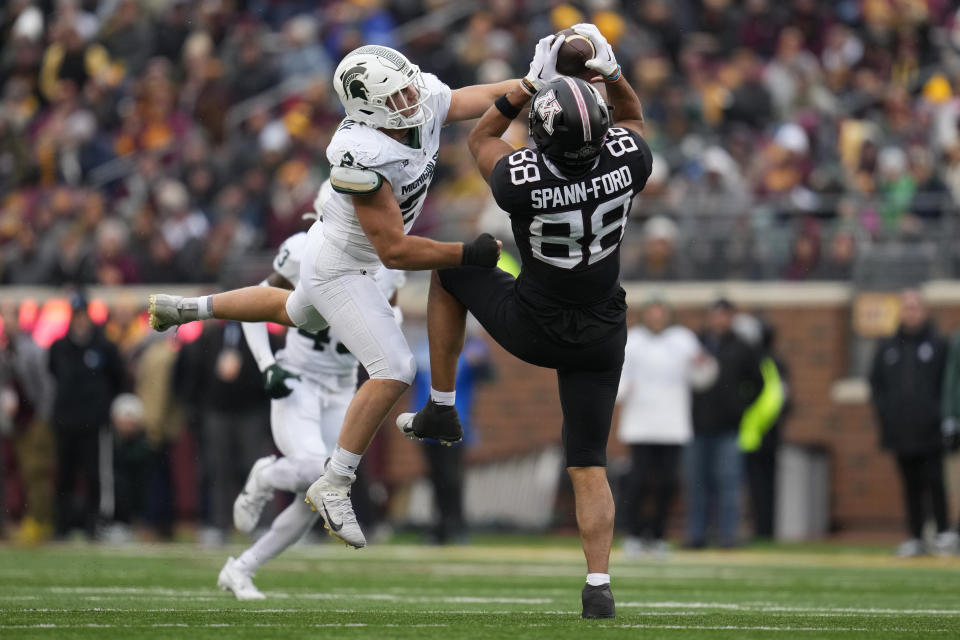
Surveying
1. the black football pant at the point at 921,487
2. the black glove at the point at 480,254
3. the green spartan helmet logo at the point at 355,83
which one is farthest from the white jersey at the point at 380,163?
the black football pant at the point at 921,487

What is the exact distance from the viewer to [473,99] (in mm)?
7512

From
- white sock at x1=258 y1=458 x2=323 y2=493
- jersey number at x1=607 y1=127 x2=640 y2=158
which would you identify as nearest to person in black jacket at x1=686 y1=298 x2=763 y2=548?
white sock at x1=258 y1=458 x2=323 y2=493

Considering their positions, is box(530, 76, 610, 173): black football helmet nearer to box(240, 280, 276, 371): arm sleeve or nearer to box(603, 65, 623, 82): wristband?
box(603, 65, 623, 82): wristband

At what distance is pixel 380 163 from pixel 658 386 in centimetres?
691

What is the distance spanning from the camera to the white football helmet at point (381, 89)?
7039 millimetres

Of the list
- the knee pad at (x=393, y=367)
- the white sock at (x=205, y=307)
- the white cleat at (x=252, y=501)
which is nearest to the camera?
the knee pad at (x=393, y=367)

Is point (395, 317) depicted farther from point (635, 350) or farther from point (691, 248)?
point (691, 248)

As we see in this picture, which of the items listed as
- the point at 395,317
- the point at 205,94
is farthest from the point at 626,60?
the point at 395,317

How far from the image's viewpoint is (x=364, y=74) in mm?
7039

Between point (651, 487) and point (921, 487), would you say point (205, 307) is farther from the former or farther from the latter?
point (921, 487)

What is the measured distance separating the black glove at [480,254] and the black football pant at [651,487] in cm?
660

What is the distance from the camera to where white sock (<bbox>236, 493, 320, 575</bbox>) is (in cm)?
832

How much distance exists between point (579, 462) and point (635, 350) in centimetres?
696

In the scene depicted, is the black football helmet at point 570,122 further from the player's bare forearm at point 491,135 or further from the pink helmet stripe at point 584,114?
the player's bare forearm at point 491,135
